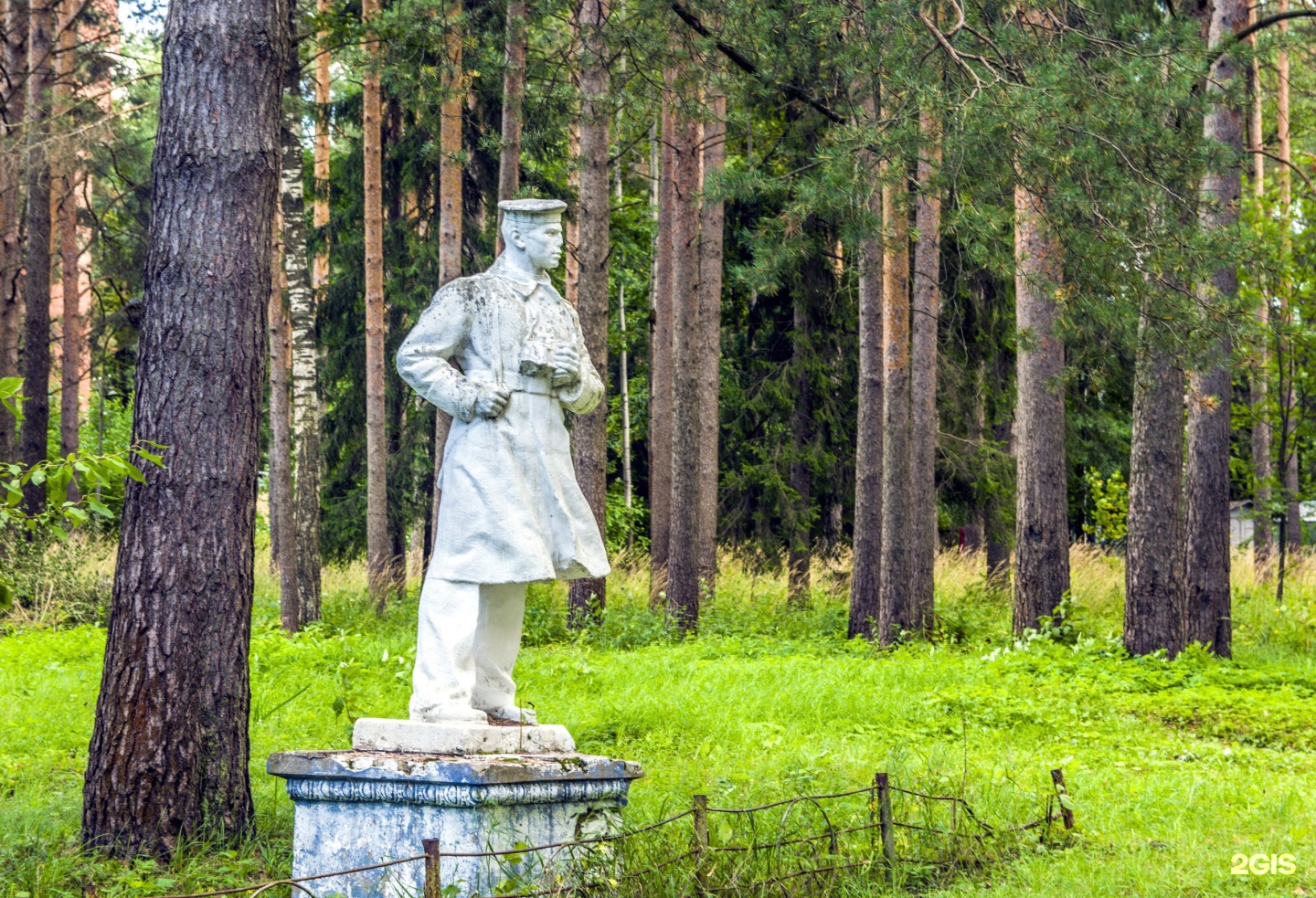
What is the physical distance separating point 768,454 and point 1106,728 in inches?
508

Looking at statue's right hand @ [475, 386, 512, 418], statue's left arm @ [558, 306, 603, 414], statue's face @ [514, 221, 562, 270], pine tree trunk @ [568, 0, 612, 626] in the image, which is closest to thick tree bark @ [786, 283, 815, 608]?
pine tree trunk @ [568, 0, 612, 626]

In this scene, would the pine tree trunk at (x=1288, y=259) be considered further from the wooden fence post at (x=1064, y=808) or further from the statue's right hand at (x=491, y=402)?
the statue's right hand at (x=491, y=402)

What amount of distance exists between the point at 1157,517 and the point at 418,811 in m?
9.57

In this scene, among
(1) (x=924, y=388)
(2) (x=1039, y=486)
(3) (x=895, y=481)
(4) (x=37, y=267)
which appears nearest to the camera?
(2) (x=1039, y=486)

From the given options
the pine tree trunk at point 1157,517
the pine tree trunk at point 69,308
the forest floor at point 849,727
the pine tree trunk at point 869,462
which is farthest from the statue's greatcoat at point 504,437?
the pine tree trunk at point 69,308

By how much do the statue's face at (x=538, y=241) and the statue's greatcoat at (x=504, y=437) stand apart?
0.11 meters

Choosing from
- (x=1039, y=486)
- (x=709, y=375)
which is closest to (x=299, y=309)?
(x=709, y=375)

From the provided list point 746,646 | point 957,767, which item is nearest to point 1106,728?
point 957,767

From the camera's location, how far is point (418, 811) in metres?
5.36

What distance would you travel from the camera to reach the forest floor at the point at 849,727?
648 cm

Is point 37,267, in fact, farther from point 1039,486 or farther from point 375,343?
point 1039,486

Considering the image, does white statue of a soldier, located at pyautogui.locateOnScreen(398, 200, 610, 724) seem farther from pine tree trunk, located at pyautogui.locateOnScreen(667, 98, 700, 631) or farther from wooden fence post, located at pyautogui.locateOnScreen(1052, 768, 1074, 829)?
pine tree trunk, located at pyautogui.locateOnScreen(667, 98, 700, 631)

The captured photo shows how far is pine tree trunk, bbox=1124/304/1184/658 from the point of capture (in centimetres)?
1307

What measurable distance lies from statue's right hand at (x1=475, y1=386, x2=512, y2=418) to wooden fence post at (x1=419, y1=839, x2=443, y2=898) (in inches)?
74.5
